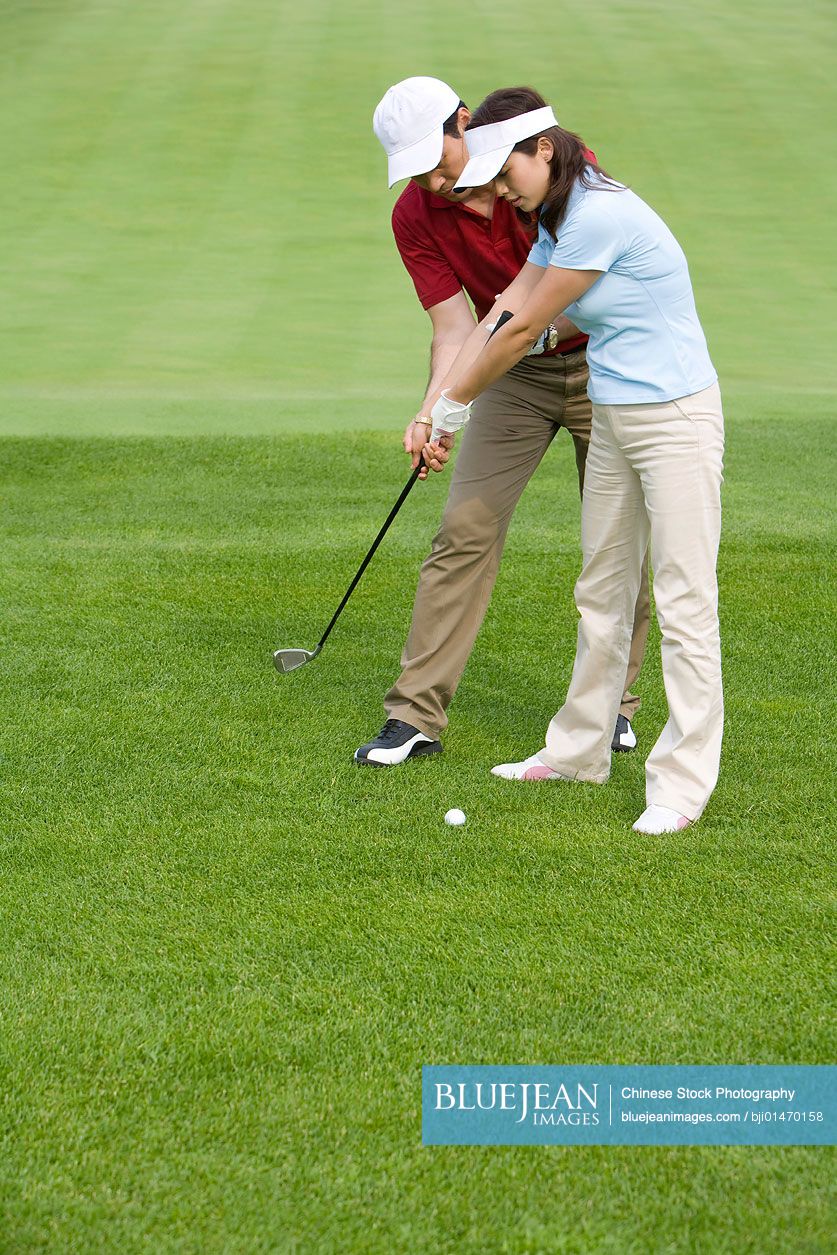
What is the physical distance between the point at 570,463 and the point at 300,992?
19.1 ft

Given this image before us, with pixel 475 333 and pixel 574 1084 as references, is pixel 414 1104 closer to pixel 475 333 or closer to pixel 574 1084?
pixel 574 1084

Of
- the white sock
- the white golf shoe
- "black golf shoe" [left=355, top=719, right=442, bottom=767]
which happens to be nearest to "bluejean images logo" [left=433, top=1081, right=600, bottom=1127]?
the white sock

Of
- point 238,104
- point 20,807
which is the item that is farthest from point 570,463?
point 238,104

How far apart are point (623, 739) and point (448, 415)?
1130mm

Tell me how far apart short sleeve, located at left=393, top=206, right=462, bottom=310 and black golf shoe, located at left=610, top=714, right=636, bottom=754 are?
1.39 metres

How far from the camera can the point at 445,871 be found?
3.40 meters

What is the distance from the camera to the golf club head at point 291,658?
192 inches

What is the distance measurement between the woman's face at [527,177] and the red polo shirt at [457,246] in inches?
16.9

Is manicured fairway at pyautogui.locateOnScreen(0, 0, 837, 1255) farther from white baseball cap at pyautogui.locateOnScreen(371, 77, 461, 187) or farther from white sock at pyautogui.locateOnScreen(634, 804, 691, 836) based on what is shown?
white baseball cap at pyautogui.locateOnScreen(371, 77, 461, 187)

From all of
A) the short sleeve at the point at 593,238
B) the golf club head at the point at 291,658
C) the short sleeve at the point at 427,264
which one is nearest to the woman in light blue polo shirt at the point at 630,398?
the short sleeve at the point at 593,238

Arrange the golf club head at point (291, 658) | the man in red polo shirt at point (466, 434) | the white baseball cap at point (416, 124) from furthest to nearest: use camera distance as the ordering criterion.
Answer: the golf club head at point (291, 658) → the man in red polo shirt at point (466, 434) → the white baseball cap at point (416, 124)

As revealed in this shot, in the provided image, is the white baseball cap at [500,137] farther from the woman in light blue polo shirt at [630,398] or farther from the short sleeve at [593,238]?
the short sleeve at [593,238]

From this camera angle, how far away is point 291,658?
16.1 ft

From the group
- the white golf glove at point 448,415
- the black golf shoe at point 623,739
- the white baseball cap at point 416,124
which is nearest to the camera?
the white baseball cap at point 416,124
